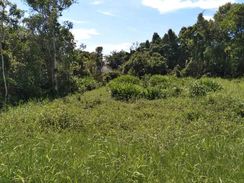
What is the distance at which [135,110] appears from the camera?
1545 centimetres

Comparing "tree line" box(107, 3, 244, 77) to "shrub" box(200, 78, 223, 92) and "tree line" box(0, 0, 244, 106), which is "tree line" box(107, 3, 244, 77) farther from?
"shrub" box(200, 78, 223, 92)

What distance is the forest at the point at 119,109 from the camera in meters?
6.01

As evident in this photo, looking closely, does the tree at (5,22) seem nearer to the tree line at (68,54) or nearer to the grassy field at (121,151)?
the tree line at (68,54)

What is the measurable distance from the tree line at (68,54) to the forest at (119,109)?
7 cm

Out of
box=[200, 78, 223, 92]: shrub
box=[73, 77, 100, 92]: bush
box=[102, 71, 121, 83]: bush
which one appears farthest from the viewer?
box=[102, 71, 121, 83]: bush

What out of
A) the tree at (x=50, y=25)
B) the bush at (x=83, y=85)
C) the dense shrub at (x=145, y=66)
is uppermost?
the tree at (x=50, y=25)

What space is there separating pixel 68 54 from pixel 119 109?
12.8 m

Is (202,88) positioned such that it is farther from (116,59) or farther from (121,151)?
(116,59)

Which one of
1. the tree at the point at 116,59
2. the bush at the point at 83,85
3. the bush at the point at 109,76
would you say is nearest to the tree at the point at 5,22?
the bush at the point at 83,85

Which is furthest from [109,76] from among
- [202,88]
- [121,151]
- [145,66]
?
[121,151]

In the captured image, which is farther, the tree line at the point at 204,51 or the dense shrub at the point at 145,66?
the dense shrub at the point at 145,66

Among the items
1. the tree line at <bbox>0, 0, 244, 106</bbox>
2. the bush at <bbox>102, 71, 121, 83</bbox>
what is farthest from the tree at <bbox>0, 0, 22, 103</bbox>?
the bush at <bbox>102, 71, 121, 83</bbox>

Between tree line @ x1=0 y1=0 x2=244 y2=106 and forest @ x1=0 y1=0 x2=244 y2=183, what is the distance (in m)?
0.07

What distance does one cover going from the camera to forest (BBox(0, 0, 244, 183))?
19.7 feet
